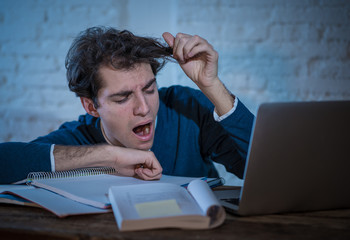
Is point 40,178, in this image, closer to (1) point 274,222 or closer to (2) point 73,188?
(2) point 73,188

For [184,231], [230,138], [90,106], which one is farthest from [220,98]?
[184,231]

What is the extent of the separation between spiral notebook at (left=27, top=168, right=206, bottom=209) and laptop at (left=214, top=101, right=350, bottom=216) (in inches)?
11.8

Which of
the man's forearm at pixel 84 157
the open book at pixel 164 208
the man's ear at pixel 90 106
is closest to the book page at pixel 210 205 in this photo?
the open book at pixel 164 208

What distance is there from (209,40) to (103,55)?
0.71 meters

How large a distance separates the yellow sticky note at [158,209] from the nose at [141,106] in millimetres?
607

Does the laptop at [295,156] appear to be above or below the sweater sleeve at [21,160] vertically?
above

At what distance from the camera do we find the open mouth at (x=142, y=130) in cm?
143

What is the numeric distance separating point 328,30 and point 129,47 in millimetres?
1091

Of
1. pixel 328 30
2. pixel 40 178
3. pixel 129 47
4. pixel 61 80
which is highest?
pixel 328 30

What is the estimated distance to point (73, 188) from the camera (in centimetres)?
88

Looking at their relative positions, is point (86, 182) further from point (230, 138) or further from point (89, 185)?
point (230, 138)

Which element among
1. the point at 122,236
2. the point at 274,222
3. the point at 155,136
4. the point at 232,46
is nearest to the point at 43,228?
the point at 122,236

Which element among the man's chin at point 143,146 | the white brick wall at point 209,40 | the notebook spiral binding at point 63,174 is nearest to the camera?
the notebook spiral binding at point 63,174

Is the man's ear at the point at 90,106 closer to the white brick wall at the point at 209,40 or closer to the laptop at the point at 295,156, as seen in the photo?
the white brick wall at the point at 209,40
